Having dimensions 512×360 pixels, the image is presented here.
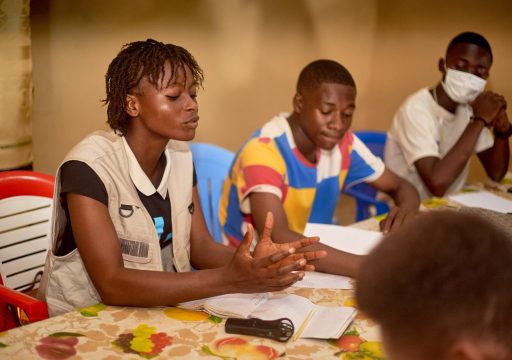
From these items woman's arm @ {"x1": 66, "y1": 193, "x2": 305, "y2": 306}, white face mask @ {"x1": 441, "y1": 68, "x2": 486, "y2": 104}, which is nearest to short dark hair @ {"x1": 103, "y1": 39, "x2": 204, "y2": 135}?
woman's arm @ {"x1": 66, "y1": 193, "x2": 305, "y2": 306}

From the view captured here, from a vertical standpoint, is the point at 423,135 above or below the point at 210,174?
above

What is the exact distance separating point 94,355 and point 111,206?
464 mm

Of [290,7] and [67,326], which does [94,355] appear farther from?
[290,7]

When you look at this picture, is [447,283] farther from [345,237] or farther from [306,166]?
[306,166]

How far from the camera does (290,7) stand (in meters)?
3.56

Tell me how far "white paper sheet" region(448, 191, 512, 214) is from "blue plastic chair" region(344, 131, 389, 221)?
1.48 ft

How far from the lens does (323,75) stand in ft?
7.34

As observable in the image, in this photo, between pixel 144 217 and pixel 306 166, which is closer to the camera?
pixel 144 217

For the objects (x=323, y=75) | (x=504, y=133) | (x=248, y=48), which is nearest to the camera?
(x=323, y=75)

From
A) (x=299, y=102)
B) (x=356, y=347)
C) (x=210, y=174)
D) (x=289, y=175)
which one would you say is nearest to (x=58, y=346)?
(x=356, y=347)

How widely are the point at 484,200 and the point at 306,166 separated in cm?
75

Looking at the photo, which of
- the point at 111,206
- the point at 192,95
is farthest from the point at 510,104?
the point at 111,206

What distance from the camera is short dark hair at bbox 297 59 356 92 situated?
7.30 ft

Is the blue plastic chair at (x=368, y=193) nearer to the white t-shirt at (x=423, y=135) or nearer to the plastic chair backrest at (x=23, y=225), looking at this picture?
the white t-shirt at (x=423, y=135)
